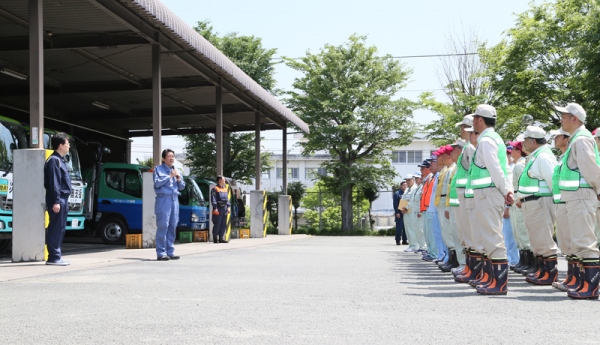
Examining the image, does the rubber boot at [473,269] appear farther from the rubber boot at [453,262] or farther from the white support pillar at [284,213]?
the white support pillar at [284,213]

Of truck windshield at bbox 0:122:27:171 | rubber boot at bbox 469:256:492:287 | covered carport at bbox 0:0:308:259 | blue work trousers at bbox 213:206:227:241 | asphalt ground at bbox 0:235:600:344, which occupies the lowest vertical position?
asphalt ground at bbox 0:235:600:344

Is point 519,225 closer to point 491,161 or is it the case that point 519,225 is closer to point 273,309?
point 491,161

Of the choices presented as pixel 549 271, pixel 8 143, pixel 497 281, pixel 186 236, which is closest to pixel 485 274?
pixel 497 281

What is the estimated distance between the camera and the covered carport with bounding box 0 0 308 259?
1487 centimetres

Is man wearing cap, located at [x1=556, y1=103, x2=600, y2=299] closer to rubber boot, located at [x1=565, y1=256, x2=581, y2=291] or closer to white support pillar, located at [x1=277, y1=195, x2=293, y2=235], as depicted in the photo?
rubber boot, located at [x1=565, y1=256, x2=581, y2=291]

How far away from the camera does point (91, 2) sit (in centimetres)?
1405

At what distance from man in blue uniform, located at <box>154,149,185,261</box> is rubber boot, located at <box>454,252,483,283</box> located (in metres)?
5.46

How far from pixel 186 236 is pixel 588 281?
50.7ft

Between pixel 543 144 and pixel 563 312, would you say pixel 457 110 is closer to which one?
pixel 543 144

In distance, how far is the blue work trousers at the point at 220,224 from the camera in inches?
855

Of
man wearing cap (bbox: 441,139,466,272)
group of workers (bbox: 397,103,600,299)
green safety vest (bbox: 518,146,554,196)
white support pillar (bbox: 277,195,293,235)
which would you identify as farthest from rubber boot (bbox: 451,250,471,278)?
white support pillar (bbox: 277,195,293,235)

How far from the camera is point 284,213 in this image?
1315 inches

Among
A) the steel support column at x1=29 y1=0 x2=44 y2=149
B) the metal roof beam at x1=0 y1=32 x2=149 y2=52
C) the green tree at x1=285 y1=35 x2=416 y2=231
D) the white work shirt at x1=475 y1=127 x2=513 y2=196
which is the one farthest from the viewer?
the green tree at x1=285 y1=35 x2=416 y2=231

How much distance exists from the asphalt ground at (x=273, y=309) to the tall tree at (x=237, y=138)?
95.0ft
